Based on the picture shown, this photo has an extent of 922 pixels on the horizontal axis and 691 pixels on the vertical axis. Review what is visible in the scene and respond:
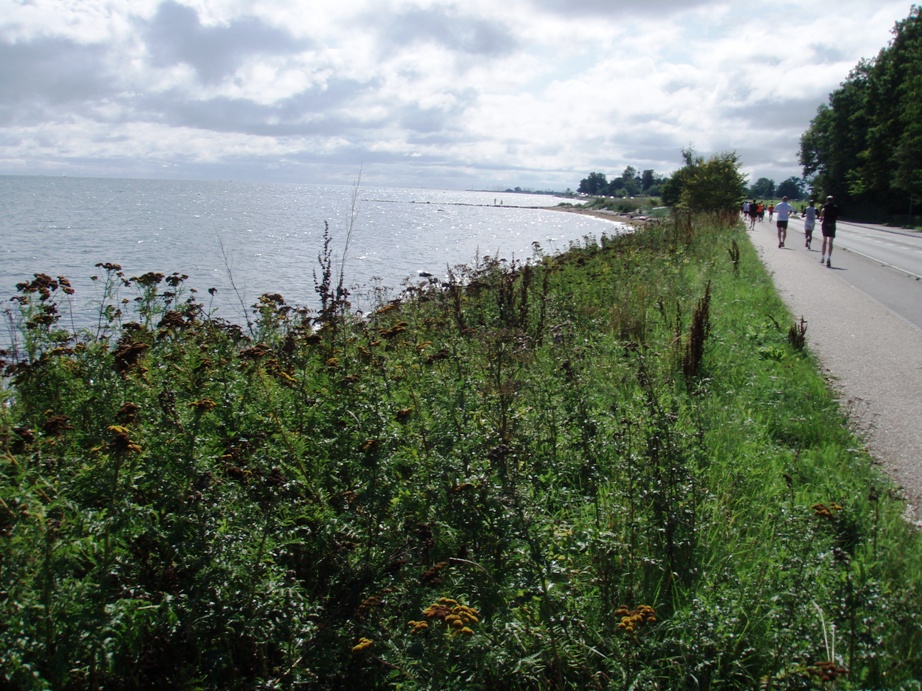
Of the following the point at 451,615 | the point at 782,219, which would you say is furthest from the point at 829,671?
the point at 782,219

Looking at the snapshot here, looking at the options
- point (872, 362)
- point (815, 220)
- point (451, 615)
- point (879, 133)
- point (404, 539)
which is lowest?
point (872, 362)

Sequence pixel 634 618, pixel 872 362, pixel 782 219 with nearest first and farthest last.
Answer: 1. pixel 634 618
2. pixel 872 362
3. pixel 782 219

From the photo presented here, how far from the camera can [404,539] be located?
3.05 m

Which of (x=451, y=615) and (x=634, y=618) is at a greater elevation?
(x=451, y=615)

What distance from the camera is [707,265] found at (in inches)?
568

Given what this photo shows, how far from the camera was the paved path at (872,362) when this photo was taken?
526 centimetres

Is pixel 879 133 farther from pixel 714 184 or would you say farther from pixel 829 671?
pixel 829 671

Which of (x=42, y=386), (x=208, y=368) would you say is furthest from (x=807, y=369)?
(x=42, y=386)

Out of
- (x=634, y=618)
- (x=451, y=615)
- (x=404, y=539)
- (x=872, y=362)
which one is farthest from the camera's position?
(x=872, y=362)

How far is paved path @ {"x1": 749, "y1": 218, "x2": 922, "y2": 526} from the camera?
17.3 feet

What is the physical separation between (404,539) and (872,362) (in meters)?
7.17

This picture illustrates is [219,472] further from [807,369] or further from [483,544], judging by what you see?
[807,369]

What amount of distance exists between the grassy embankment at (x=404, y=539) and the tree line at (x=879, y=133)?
61.0m

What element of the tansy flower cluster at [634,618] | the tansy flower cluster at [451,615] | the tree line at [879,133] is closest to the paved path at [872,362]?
the tansy flower cluster at [634,618]
